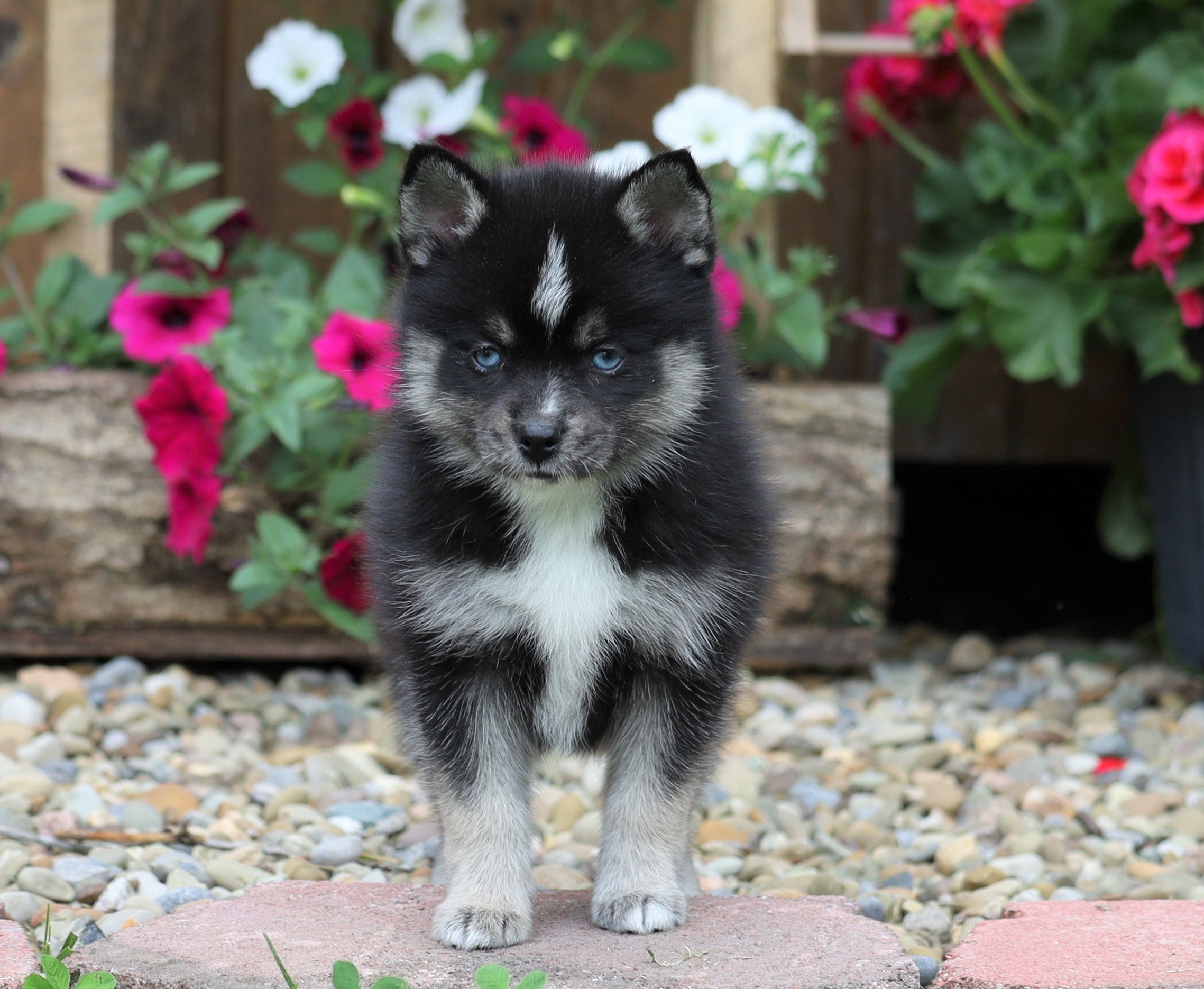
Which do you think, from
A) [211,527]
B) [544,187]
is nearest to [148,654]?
[211,527]

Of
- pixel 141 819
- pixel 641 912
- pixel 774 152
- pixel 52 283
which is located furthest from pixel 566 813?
pixel 52 283

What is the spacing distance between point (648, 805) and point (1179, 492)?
305 centimetres

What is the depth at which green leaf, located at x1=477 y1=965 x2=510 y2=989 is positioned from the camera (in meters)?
2.56

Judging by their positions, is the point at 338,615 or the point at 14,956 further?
the point at 338,615

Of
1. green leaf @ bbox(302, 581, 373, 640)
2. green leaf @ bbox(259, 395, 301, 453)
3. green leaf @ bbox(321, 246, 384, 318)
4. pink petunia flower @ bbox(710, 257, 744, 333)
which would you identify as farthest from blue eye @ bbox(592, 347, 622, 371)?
green leaf @ bbox(321, 246, 384, 318)

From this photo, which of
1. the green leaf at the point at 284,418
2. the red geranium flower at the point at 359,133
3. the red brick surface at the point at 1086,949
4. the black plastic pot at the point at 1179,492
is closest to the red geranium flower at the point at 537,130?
the red geranium flower at the point at 359,133

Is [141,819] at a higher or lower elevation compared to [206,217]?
lower

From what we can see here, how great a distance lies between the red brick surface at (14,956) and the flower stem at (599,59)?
4.02m

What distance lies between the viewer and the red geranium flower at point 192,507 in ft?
15.9

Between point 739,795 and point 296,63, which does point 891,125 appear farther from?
point 739,795

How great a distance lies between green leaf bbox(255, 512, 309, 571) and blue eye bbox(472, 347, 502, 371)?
1889 millimetres

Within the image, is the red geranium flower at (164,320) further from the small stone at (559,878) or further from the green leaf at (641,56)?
the small stone at (559,878)

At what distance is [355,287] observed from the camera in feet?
17.4

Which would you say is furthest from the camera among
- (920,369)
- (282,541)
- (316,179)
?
(920,369)
